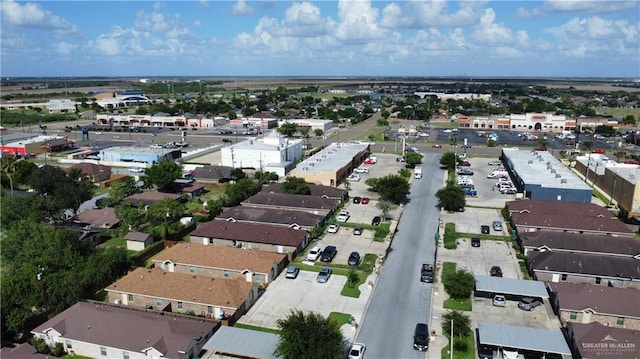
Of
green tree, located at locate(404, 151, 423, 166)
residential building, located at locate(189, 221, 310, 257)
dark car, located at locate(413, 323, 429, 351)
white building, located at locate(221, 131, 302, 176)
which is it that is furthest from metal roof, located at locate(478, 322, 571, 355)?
green tree, located at locate(404, 151, 423, 166)

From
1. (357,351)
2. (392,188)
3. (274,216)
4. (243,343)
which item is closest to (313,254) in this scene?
(274,216)

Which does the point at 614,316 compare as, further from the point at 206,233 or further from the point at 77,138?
the point at 77,138

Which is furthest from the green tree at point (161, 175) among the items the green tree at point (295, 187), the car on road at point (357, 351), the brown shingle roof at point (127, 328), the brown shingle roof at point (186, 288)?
the car on road at point (357, 351)

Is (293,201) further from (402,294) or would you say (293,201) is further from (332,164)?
(402,294)

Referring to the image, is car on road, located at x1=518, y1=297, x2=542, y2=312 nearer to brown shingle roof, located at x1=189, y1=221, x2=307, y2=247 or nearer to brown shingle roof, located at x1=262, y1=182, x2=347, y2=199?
brown shingle roof, located at x1=189, y1=221, x2=307, y2=247

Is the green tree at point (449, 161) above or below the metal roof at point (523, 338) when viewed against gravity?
above

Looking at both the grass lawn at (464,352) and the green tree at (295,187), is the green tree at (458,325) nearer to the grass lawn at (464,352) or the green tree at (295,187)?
the grass lawn at (464,352)
